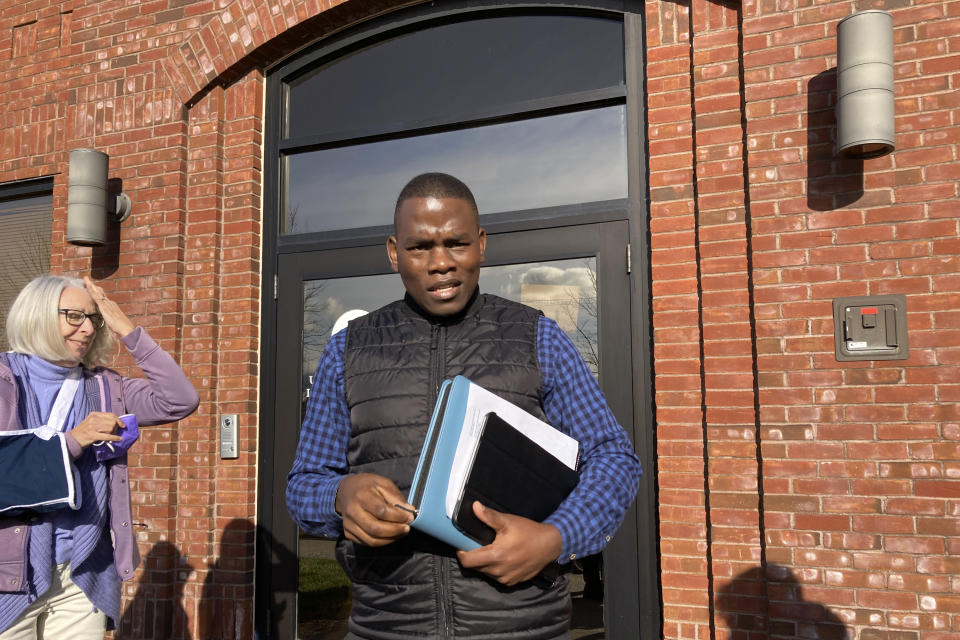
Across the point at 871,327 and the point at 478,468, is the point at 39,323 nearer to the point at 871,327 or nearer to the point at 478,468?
the point at 478,468

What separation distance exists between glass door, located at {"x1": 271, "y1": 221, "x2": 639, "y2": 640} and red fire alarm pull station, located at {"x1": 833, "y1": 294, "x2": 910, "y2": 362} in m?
1.04

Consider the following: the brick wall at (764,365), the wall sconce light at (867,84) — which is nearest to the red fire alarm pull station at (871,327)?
the brick wall at (764,365)

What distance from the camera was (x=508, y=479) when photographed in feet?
5.54

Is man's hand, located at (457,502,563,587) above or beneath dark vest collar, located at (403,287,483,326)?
beneath

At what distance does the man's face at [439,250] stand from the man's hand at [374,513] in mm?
478

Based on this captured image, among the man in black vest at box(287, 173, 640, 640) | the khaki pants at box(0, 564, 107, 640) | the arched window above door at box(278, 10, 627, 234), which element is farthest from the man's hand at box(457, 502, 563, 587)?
the arched window above door at box(278, 10, 627, 234)

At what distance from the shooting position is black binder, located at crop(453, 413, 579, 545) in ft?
5.34

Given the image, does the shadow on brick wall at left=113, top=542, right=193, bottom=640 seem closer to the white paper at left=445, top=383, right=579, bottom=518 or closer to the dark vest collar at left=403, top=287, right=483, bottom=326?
the dark vest collar at left=403, top=287, right=483, bottom=326

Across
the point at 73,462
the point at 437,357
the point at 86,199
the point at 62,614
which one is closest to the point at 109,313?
the point at 73,462

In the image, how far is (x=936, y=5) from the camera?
3.41 m

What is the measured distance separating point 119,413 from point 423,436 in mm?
1822

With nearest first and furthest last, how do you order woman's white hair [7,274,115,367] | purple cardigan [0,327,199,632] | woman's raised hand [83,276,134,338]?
purple cardigan [0,327,199,632], woman's white hair [7,274,115,367], woman's raised hand [83,276,134,338]

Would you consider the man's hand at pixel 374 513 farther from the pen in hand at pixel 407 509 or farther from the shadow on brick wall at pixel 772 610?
the shadow on brick wall at pixel 772 610

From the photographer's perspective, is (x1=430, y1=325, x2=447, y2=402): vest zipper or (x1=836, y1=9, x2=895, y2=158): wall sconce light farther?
(x1=836, y1=9, x2=895, y2=158): wall sconce light
